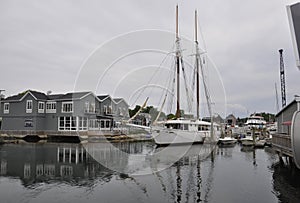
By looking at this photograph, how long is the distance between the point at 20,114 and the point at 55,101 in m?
7.08

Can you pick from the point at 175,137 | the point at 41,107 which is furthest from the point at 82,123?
the point at 175,137

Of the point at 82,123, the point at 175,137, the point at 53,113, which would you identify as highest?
the point at 53,113

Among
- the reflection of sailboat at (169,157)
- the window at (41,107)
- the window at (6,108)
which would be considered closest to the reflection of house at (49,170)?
the reflection of sailboat at (169,157)

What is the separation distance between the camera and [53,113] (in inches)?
1940

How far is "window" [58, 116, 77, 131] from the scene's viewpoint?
47.4m

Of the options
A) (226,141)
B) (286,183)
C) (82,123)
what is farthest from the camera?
(82,123)

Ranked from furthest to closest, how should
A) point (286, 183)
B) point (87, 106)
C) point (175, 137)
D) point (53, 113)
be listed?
point (53, 113) → point (87, 106) → point (175, 137) → point (286, 183)

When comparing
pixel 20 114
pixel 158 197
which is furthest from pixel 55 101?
pixel 158 197

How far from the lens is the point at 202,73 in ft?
151

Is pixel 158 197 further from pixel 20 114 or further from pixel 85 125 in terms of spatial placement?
pixel 20 114

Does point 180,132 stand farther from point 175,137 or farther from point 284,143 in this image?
point 284,143

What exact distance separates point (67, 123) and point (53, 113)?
12.0 feet

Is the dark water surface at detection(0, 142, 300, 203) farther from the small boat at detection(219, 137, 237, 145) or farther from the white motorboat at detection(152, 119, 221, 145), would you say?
the small boat at detection(219, 137, 237, 145)

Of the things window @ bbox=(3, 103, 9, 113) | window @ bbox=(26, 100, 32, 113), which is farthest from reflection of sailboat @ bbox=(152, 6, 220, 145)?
window @ bbox=(3, 103, 9, 113)
